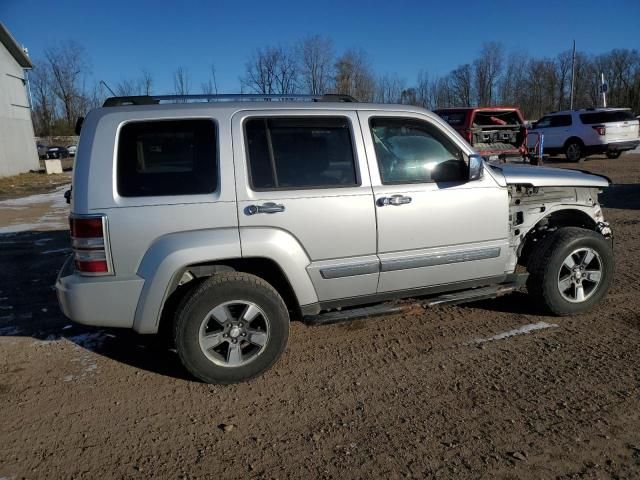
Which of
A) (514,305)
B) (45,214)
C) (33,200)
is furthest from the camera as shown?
(33,200)

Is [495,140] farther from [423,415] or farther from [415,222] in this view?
[423,415]

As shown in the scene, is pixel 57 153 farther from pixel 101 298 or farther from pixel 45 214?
pixel 101 298

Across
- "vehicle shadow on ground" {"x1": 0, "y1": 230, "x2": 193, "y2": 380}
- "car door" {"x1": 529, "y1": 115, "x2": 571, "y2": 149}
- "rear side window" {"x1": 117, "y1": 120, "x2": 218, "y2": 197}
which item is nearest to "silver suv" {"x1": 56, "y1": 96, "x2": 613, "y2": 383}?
"rear side window" {"x1": 117, "y1": 120, "x2": 218, "y2": 197}

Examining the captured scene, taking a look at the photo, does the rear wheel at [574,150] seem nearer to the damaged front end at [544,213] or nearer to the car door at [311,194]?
the damaged front end at [544,213]

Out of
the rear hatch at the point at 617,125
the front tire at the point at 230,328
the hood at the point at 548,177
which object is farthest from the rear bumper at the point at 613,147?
the front tire at the point at 230,328

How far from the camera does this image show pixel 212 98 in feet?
12.1

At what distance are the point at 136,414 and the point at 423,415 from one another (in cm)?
186

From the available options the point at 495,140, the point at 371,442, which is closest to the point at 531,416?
the point at 371,442

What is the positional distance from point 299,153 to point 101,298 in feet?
5.58

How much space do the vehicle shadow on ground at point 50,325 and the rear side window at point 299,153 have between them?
1633 mm

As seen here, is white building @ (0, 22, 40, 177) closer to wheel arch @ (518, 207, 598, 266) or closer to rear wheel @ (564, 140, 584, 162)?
rear wheel @ (564, 140, 584, 162)

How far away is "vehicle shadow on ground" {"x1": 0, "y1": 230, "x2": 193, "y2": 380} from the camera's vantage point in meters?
3.93

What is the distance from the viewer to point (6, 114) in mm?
25156

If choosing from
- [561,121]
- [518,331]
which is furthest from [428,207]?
→ [561,121]
